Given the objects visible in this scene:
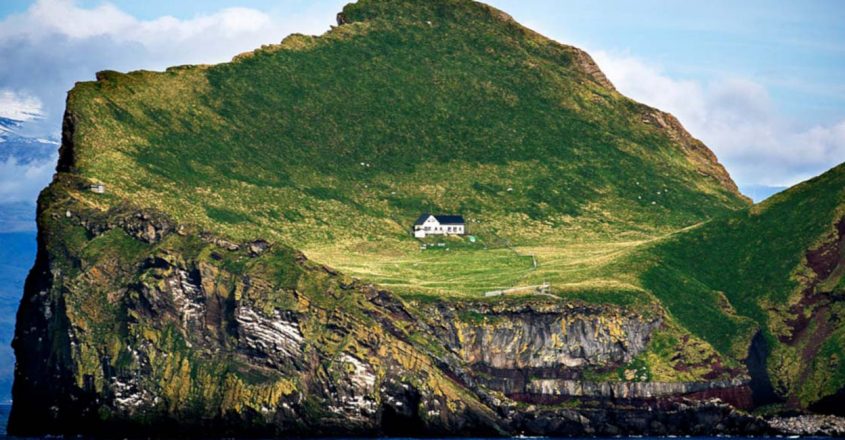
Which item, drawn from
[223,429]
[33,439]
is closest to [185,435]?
[223,429]

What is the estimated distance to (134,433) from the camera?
200 meters

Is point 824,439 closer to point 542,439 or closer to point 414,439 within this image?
point 542,439

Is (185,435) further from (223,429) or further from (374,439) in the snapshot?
(374,439)

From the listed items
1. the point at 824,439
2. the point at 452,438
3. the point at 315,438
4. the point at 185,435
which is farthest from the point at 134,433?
the point at 824,439

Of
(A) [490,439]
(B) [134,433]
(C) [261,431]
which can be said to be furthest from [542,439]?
(B) [134,433]

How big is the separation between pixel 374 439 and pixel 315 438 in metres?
6.58

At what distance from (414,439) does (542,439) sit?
14586 mm

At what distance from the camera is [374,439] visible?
197750 millimetres

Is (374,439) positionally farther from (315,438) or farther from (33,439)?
(33,439)

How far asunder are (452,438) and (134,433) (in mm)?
35573

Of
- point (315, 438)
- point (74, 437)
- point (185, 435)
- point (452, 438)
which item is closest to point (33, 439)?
point (74, 437)

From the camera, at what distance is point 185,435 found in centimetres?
19975

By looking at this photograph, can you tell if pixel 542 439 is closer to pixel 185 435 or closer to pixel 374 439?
pixel 374 439

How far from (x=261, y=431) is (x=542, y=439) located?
31414 millimetres
